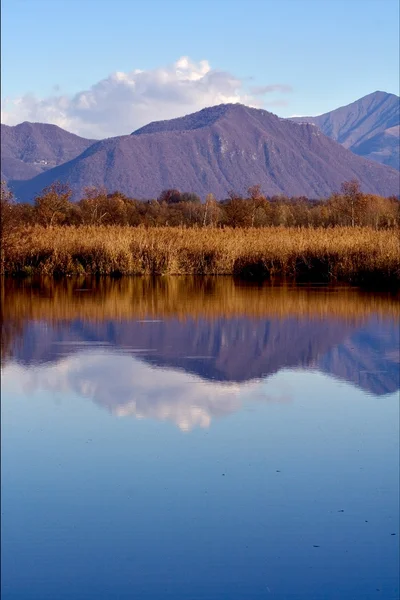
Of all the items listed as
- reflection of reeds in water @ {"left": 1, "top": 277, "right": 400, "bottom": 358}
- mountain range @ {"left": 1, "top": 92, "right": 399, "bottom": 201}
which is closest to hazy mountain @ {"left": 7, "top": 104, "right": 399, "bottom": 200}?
mountain range @ {"left": 1, "top": 92, "right": 399, "bottom": 201}

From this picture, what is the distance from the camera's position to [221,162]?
162 metres

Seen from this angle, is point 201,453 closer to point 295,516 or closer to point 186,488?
point 186,488

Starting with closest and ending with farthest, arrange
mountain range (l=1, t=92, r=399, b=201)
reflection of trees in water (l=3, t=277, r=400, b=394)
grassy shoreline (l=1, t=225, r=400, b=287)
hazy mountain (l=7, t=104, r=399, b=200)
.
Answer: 1. reflection of trees in water (l=3, t=277, r=400, b=394)
2. grassy shoreline (l=1, t=225, r=400, b=287)
3. hazy mountain (l=7, t=104, r=399, b=200)
4. mountain range (l=1, t=92, r=399, b=201)

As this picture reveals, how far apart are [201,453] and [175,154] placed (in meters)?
155

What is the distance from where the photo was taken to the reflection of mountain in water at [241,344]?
32.4 ft

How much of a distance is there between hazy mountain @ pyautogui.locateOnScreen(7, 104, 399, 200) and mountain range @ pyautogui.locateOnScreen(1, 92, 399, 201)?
160mm

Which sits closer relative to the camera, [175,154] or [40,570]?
[40,570]

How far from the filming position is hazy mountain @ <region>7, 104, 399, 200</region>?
14962cm

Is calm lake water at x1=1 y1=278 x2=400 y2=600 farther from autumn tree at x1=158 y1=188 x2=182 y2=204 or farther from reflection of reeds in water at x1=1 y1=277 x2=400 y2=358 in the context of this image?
autumn tree at x1=158 y1=188 x2=182 y2=204

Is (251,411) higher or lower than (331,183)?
lower

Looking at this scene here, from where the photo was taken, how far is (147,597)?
4363 mm

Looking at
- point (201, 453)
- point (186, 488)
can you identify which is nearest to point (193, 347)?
point (201, 453)

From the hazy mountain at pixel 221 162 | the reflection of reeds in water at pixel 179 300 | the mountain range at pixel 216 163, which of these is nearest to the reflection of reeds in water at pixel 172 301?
the reflection of reeds in water at pixel 179 300

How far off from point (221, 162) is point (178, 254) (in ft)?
461
